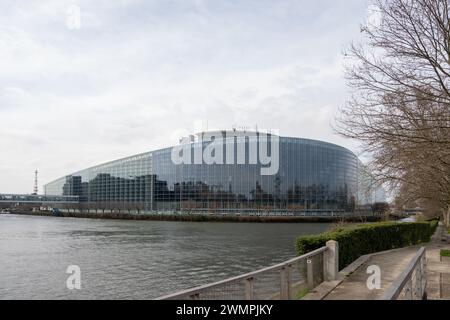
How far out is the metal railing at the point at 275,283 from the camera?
6.08m

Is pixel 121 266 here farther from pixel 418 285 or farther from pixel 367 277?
pixel 418 285

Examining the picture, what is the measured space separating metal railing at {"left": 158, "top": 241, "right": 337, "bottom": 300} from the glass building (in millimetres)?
87248

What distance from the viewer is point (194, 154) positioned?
107 meters

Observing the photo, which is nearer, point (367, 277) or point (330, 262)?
point (330, 262)

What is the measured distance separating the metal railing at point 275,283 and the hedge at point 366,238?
1.91 meters

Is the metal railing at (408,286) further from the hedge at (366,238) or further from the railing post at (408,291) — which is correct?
the hedge at (366,238)

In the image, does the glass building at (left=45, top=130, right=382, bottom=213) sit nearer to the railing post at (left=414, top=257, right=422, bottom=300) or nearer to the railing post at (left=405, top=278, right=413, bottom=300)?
the railing post at (left=414, top=257, right=422, bottom=300)

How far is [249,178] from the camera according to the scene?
103 metres

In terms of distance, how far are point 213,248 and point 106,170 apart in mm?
103337

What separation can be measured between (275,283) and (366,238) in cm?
1097

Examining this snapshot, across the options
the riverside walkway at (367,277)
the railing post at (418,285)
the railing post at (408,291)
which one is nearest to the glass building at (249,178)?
the riverside walkway at (367,277)

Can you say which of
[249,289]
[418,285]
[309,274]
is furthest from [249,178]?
[249,289]
